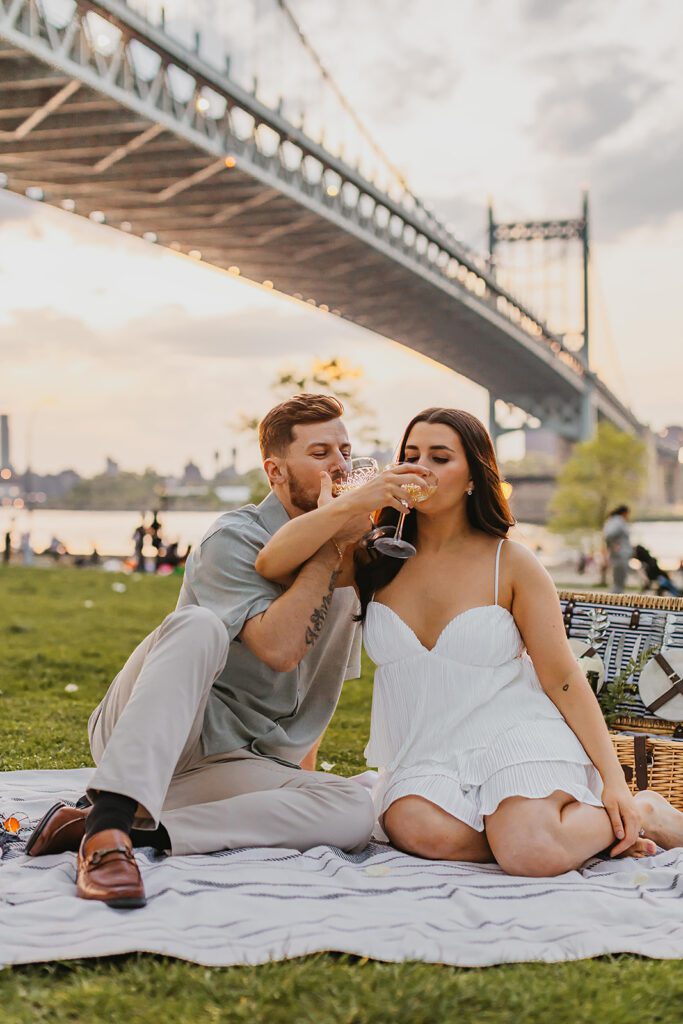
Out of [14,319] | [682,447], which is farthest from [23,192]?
[682,447]

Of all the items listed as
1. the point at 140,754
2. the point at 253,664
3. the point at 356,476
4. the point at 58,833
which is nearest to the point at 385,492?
the point at 356,476

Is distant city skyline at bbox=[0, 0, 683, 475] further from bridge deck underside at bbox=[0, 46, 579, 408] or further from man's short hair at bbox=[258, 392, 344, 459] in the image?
man's short hair at bbox=[258, 392, 344, 459]

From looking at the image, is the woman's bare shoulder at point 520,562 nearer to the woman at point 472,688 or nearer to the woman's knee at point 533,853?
the woman at point 472,688

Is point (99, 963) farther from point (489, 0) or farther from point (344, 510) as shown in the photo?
point (489, 0)

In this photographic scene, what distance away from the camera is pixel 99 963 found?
1731 mm

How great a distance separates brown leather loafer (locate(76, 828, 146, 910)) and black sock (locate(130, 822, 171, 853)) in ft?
0.61

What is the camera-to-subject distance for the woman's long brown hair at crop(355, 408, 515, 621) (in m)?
2.50

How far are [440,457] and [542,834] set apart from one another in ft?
2.76

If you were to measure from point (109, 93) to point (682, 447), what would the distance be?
30.9 m

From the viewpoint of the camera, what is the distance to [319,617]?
2359 millimetres

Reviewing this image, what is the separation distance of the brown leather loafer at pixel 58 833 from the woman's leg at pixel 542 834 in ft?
2.79

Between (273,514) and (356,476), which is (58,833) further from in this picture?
(356,476)

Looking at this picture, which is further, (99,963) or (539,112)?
(539,112)

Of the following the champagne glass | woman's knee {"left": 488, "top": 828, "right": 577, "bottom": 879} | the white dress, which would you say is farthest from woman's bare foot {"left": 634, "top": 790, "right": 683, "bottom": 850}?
the champagne glass
